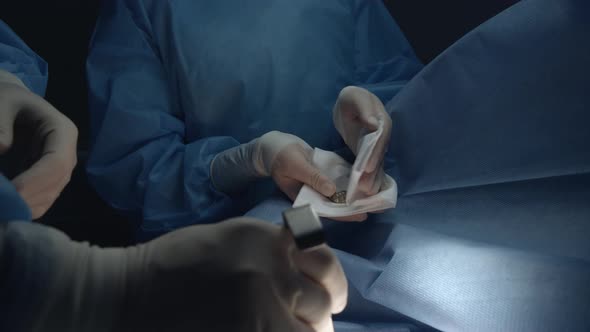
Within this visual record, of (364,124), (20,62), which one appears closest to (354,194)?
(364,124)

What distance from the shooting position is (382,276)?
115 cm

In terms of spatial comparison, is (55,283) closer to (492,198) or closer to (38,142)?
(38,142)

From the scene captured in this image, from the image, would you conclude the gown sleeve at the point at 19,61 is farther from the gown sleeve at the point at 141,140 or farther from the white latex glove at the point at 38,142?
the white latex glove at the point at 38,142

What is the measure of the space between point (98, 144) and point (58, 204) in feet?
1.81

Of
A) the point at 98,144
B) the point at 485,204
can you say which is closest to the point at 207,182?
the point at 98,144

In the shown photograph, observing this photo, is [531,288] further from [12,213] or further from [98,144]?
[98,144]

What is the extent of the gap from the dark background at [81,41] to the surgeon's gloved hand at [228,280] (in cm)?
138

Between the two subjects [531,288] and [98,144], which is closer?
[531,288]

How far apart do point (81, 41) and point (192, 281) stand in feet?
4.77

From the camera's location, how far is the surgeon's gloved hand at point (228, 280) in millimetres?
688

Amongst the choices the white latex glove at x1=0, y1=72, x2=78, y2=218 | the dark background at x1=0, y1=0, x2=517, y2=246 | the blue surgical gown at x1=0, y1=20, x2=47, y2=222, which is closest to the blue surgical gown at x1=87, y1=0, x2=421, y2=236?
the blue surgical gown at x1=0, y1=20, x2=47, y2=222

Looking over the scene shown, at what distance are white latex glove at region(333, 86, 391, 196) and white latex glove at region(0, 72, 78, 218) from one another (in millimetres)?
697

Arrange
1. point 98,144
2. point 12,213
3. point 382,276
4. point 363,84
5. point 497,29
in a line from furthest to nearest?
point 363,84
point 98,144
point 497,29
point 382,276
point 12,213

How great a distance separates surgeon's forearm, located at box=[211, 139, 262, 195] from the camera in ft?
5.03
